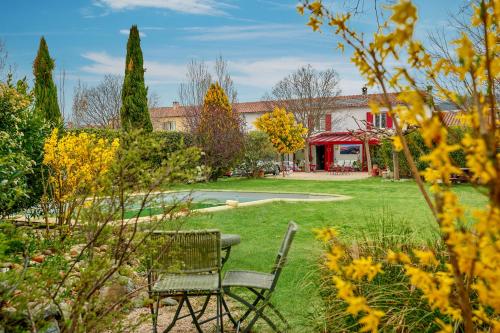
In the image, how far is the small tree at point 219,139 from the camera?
76.7 ft

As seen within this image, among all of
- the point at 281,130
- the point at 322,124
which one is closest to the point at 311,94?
the point at 322,124

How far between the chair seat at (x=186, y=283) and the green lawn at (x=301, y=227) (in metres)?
0.59

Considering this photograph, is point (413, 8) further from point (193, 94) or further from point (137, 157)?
point (193, 94)

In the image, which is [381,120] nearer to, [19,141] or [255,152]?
[255,152]

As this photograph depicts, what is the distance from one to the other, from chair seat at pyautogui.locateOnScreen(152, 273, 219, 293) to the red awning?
3351cm

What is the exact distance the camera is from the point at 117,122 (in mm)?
37562

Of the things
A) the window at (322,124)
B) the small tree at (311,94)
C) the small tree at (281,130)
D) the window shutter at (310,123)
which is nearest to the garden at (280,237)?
the small tree at (281,130)

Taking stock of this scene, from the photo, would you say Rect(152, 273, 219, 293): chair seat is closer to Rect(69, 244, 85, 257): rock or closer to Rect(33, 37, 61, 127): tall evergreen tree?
Rect(69, 244, 85, 257): rock

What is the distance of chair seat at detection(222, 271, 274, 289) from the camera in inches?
175

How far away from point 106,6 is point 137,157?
25480mm

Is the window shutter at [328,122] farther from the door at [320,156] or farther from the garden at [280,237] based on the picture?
the garden at [280,237]

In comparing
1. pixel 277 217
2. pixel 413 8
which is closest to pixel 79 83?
pixel 277 217

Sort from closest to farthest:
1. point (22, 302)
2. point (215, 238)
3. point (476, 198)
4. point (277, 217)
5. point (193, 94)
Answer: point (22, 302), point (215, 238), point (277, 217), point (476, 198), point (193, 94)

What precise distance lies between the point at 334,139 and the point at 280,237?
31421mm
